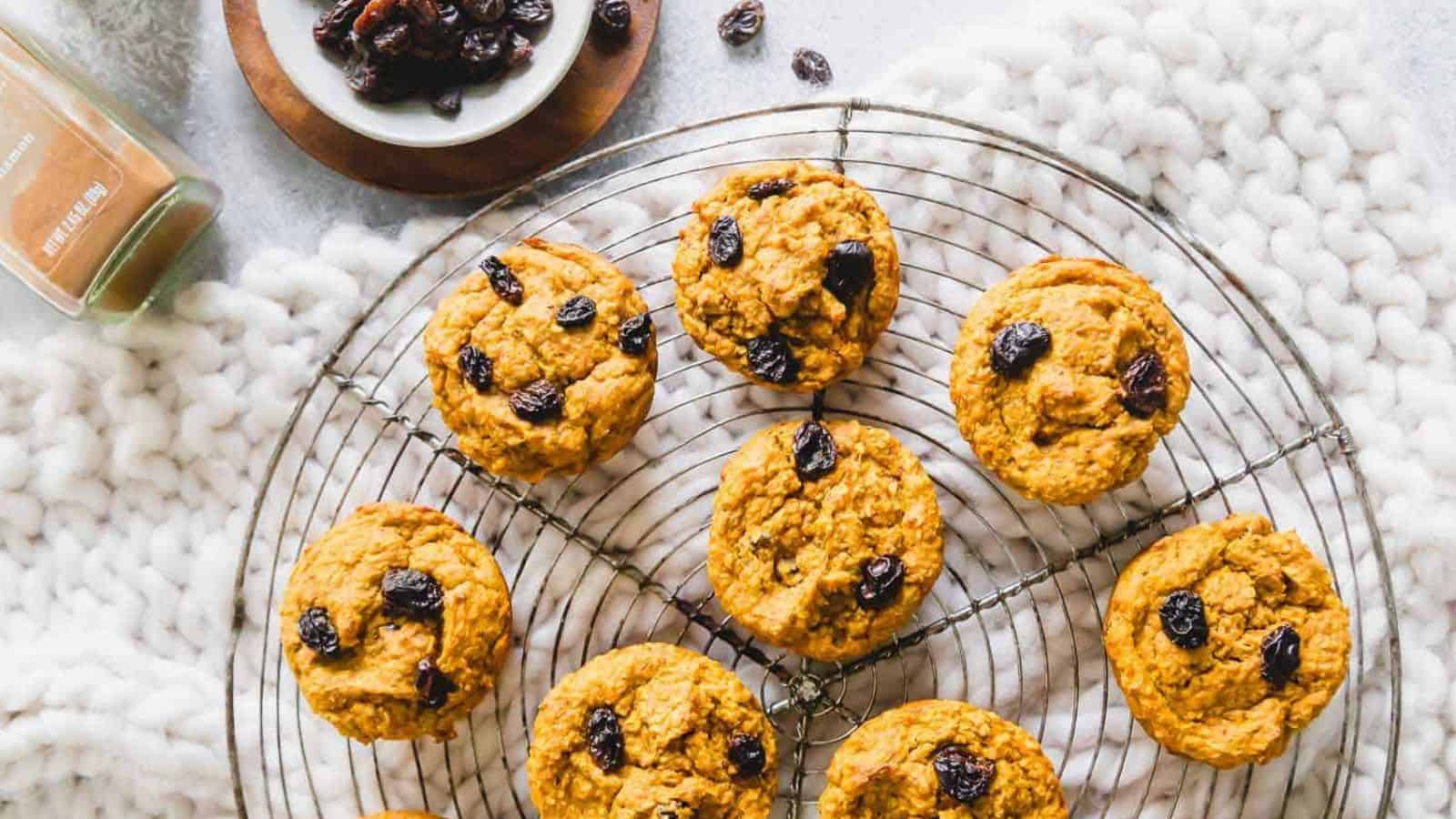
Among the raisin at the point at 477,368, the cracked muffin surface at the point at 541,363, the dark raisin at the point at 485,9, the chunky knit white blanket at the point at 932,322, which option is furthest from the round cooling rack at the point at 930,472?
the dark raisin at the point at 485,9

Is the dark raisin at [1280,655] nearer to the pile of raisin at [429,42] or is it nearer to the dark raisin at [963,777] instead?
the dark raisin at [963,777]

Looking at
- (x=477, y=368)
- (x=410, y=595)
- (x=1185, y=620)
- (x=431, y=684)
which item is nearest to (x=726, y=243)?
(x=477, y=368)

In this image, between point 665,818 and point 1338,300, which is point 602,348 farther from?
point 1338,300

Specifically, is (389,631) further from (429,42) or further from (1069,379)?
(1069,379)

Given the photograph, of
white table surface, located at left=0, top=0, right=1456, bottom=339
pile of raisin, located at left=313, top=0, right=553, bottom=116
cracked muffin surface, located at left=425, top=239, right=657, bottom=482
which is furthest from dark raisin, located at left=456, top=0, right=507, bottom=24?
cracked muffin surface, located at left=425, top=239, right=657, bottom=482

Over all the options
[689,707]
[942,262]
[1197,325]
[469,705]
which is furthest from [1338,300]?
[469,705]

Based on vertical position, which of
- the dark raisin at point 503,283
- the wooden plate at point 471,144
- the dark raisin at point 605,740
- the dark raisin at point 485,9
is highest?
the dark raisin at point 485,9
